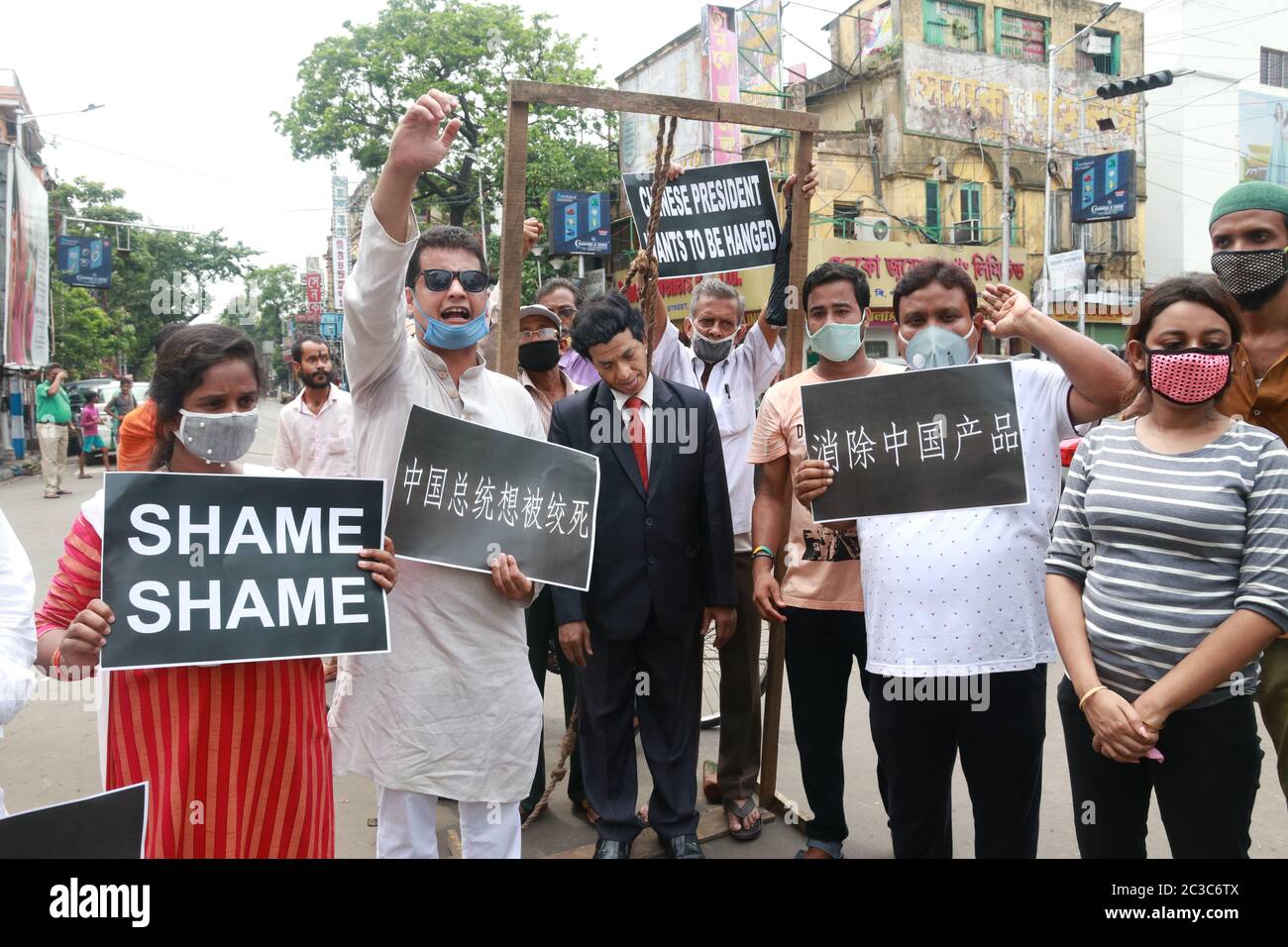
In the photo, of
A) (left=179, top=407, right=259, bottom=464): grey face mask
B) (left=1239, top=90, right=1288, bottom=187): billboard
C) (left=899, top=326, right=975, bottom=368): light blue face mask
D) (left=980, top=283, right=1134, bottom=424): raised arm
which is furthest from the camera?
(left=1239, top=90, right=1288, bottom=187): billboard

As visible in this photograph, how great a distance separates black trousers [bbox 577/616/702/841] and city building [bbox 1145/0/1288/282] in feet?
97.7

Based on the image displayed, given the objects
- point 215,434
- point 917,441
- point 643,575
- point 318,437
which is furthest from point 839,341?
point 318,437

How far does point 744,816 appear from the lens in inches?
142

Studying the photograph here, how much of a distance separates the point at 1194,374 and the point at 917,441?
2.39ft

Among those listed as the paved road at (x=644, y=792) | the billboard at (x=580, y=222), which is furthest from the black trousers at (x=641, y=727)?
the billboard at (x=580, y=222)

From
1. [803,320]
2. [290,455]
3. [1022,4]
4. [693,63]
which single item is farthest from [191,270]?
[803,320]

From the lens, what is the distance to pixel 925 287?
8.93 feet

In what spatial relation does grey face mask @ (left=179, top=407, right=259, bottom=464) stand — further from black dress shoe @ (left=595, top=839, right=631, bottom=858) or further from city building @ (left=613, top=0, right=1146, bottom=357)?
city building @ (left=613, top=0, right=1146, bottom=357)

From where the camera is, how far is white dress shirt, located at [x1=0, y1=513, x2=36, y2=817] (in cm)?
154

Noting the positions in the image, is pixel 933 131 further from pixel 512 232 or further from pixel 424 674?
pixel 424 674

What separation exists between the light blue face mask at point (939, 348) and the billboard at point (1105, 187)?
21223 mm

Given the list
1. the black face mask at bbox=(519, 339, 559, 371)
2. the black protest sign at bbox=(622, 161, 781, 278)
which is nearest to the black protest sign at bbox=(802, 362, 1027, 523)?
the black protest sign at bbox=(622, 161, 781, 278)

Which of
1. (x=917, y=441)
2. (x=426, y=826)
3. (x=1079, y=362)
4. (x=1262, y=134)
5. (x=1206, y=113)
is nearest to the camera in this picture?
(x=1079, y=362)

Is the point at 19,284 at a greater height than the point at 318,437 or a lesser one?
greater
